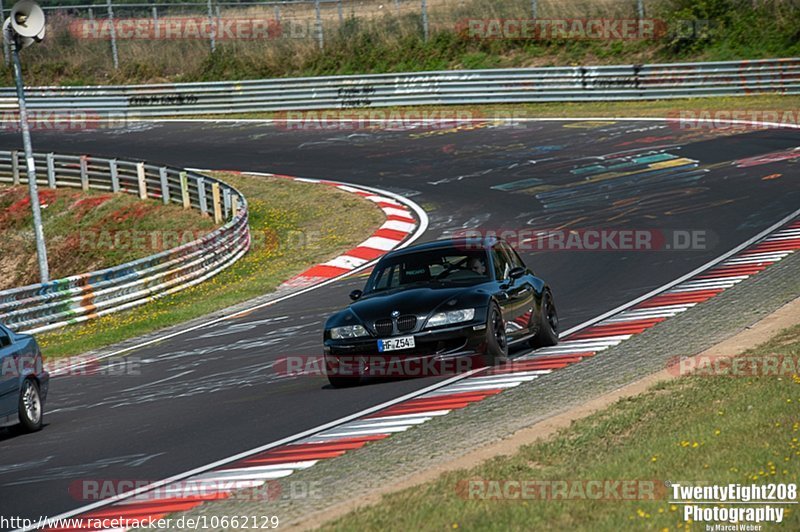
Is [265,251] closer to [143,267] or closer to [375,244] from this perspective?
[375,244]

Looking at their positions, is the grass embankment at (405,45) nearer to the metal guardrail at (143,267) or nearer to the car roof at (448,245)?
the metal guardrail at (143,267)

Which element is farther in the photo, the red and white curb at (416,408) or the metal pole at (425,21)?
the metal pole at (425,21)

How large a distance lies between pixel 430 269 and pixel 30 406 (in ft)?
14.6

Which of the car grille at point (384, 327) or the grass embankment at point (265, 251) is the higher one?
the car grille at point (384, 327)

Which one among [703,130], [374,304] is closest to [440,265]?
[374,304]

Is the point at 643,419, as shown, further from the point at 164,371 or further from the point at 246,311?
the point at 246,311

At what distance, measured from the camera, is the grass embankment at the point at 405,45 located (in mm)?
40250

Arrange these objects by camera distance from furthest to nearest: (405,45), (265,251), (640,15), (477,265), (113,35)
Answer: (113,35) < (405,45) < (640,15) < (265,251) < (477,265)

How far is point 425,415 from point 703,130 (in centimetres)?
2321

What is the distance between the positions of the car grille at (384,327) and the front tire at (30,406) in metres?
3.56

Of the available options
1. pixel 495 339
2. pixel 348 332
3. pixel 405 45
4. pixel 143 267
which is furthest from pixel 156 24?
pixel 495 339

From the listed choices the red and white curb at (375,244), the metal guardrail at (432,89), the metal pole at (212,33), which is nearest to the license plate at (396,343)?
the red and white curb at (375,244)

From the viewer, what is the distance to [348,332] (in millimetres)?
12266

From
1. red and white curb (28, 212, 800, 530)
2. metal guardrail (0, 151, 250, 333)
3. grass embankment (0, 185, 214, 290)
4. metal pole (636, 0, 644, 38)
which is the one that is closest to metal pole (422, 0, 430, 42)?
metal pole (636, 0, 644, 38)
